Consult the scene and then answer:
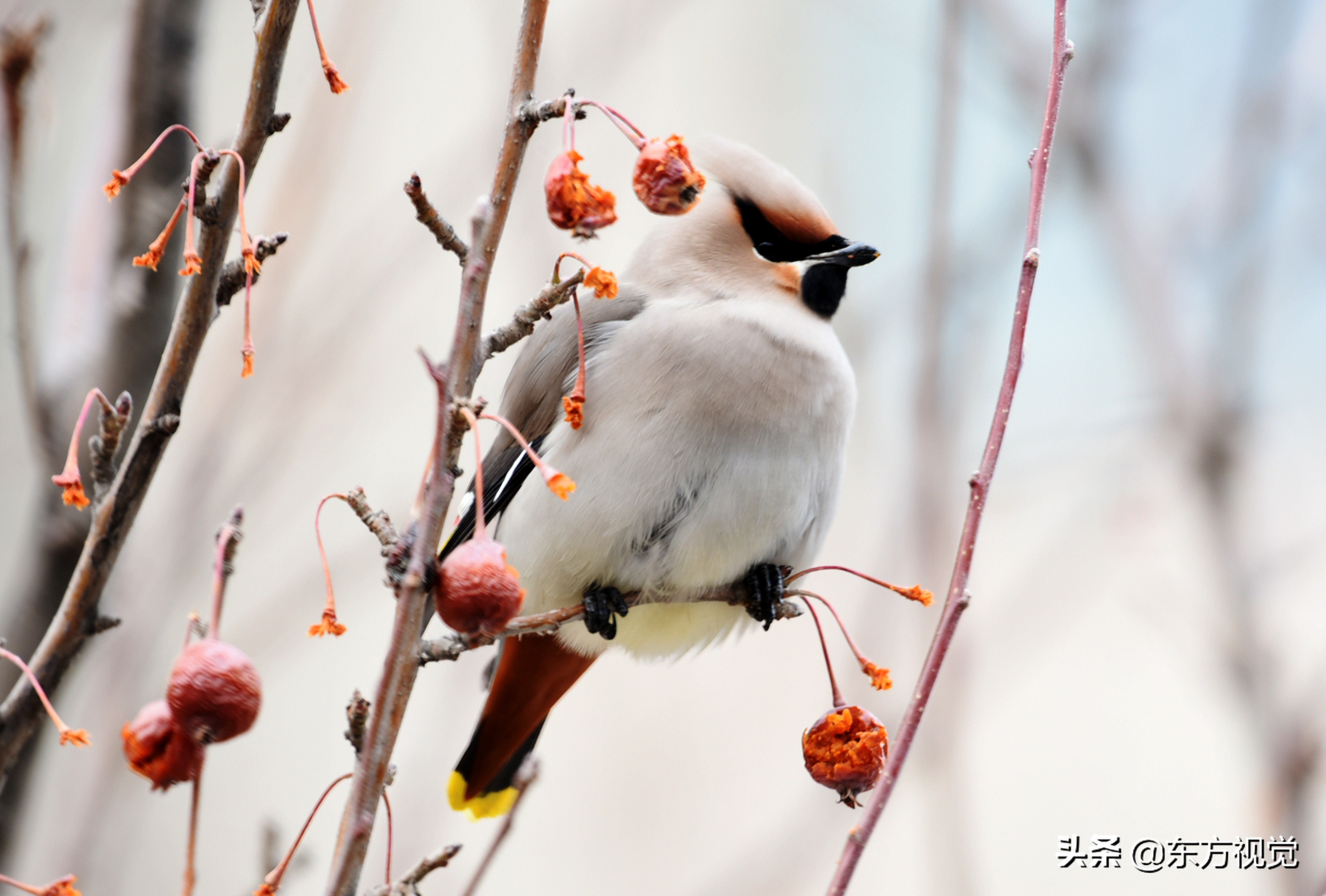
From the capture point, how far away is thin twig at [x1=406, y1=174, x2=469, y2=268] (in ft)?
4.08

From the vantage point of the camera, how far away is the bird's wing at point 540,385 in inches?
101

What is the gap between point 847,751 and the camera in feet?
5.41

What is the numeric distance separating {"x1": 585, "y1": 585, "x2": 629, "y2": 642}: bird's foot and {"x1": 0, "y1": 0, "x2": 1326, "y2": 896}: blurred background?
1.42ft

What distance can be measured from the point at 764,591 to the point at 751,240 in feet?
2.52

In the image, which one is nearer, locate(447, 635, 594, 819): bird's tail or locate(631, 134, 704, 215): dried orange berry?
locate(631, 134, 704, 215): dried orange berry

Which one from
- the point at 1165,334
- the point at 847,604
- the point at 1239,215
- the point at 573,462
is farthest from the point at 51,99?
the point at 847,604

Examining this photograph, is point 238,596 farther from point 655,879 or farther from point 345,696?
point 655,879

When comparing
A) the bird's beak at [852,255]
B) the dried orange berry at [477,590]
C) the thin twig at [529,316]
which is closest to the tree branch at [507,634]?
the dried orange berry at [477,590]

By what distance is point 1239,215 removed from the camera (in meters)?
2.67

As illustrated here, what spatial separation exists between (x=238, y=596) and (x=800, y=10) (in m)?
3.96

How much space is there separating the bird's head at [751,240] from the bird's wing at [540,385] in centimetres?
13

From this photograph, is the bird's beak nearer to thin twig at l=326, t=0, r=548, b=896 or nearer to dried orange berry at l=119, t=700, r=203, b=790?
thin twig at l=326, t=0, r=548, b=896

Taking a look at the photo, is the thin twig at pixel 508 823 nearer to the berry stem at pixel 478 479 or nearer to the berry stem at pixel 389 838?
the berry stem at pixel 389 838

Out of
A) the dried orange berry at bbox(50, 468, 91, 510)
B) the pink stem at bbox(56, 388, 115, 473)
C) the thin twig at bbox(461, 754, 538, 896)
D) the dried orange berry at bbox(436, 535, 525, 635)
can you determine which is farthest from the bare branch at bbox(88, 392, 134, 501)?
the thin twig at bbox(461, 754, 538, 896)
